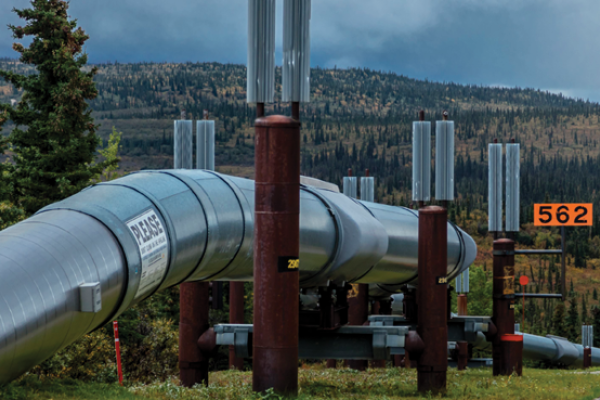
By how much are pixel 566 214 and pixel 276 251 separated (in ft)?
81.4

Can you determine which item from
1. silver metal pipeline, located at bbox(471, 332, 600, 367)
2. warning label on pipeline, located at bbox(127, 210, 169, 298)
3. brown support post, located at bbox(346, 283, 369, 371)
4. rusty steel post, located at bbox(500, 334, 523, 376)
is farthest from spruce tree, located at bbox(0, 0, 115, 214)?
silver metal pipeline, located at bbox(471, 332, 600, 367)

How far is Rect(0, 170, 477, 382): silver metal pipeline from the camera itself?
30.8 ft

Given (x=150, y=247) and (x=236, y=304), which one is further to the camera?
(x=236, y=304)

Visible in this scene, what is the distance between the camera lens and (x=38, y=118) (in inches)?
1125

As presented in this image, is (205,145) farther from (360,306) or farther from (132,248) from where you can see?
(132,248)

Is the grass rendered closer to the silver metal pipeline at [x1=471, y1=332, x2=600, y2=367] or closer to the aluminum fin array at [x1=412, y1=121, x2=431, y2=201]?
the aluminum fin array at [x1=412, y1=121, x2=431, y2=201]

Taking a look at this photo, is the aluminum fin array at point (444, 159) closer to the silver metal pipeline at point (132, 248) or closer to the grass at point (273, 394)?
the silver metal pipeline at point (132, 248)

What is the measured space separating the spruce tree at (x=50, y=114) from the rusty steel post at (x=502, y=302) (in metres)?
14.2

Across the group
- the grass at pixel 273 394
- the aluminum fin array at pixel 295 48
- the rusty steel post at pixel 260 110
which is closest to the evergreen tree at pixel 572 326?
the grass at pixel 273 394

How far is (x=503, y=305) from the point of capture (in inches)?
1094

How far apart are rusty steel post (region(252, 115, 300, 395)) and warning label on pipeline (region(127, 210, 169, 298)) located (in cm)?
171

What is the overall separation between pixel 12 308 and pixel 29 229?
5.09 feet

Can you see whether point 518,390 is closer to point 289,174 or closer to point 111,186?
point 289,174

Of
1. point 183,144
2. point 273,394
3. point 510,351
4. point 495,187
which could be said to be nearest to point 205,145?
point 183,144
